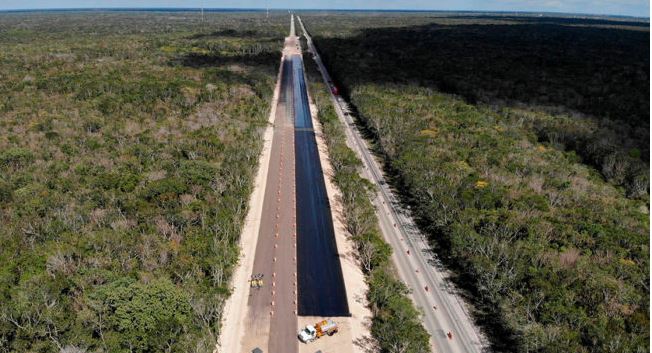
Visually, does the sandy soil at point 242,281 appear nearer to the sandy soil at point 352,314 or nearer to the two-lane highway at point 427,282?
the sandy soil at point 352,314

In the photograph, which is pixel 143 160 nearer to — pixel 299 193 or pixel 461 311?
pixel 299 193

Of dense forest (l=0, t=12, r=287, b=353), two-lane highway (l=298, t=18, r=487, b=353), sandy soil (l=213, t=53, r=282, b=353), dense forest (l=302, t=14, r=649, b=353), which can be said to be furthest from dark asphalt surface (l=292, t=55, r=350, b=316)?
dense forest (l=302, t=14, r=649, b=353)

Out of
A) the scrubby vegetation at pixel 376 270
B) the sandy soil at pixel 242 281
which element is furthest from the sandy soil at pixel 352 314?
the sandy soil at pixel 242 281

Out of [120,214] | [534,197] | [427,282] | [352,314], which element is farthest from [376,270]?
[120,214]

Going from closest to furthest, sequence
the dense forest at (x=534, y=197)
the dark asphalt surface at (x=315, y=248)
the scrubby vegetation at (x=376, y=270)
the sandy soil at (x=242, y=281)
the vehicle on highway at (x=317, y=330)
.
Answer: the scrubby vegetation at (x=376, y=270) < the vehicle on highway at (x=317, y=330) < the sandy soil at (x=242, y=281) < the dense forest at (x=534, y=197) < the dark asphalt surface at (x=315, y=248)

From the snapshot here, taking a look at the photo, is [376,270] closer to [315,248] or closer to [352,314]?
[352,314]

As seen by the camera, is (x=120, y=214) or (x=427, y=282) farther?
(x=120, y=214)

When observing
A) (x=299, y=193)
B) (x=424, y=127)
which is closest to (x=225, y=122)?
(x=299, y=193)
